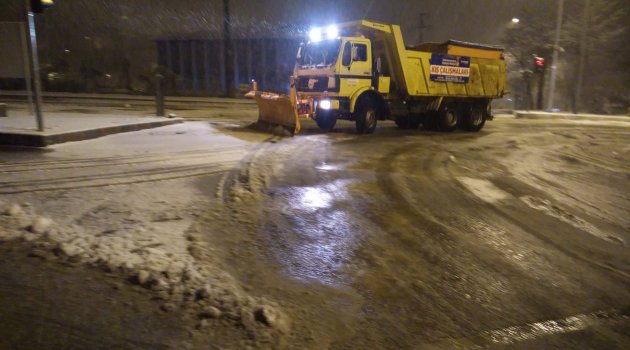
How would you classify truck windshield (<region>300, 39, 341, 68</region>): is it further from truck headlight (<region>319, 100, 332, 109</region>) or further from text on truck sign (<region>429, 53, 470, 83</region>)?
text on truck sign (<region>429, 53, 470, 83</region>)

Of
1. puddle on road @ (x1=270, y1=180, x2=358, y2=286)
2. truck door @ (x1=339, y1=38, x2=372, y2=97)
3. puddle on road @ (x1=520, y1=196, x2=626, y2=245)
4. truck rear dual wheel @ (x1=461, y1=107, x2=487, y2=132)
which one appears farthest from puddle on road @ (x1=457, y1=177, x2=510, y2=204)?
truck rear dual wheel @ (x1=461, y1=107, x2=487, y2=132)

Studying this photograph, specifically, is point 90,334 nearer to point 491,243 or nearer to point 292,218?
point 292,218

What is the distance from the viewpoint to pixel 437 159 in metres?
11.1

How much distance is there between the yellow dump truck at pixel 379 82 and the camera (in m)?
14.6

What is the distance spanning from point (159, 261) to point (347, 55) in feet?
36.8

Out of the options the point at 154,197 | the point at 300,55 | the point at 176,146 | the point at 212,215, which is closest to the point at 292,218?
the point at 212,215

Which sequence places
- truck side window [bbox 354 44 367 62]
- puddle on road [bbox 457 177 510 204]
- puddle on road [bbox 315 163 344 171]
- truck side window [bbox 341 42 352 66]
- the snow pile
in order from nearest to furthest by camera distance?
the snow pile < puddle on road [bbox 457 177 510 204] < puddle on road [bbox 315 163 344 171] < truck side window [bbox 341 42 352 66] < truck side window [bbox 354 44 367 62]

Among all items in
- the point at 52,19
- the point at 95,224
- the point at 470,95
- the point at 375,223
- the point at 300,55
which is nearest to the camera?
the point at 95,224

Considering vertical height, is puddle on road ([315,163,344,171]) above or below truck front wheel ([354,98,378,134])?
below

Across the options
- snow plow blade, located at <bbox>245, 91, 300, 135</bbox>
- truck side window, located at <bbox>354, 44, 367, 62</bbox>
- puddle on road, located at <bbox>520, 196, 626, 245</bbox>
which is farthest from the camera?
truck side window, located at <bbox>354, 44, 367, 62</bbox>

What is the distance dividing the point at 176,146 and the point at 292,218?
5387 mm

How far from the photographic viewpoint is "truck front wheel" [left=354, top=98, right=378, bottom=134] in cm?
1533

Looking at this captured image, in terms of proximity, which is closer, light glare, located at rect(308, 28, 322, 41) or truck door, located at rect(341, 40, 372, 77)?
truck door, located at rect(341, 40, 372, 77)

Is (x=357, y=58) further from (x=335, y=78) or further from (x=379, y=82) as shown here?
(x=379, y=82)
